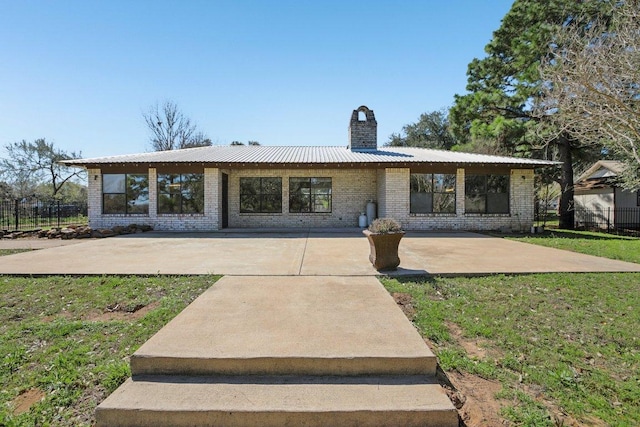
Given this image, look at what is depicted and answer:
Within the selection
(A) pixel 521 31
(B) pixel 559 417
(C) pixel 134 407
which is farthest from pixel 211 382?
(A) pixel 521 31

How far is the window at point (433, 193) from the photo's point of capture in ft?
47.1

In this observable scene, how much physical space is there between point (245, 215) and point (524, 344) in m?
13.5

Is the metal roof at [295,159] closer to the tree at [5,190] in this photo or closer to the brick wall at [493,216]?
the brick wall at [493,216]

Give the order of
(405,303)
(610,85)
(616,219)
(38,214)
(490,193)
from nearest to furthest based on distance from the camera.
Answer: (405,303), (610,85), (490,193), (616,219), (38,214)

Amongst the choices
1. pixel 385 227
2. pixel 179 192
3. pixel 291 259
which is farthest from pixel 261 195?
pixel 385 227

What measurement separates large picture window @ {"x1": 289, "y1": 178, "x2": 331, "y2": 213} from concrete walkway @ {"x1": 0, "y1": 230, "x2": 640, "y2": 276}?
548cm

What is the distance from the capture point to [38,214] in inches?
798

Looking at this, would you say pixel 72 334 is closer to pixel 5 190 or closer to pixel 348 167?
pixel 348 167

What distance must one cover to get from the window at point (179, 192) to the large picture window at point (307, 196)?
418 cm

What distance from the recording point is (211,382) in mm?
2721

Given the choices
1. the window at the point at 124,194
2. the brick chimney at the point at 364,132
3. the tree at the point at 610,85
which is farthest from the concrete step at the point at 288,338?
the brick chimney at the point at 364,132

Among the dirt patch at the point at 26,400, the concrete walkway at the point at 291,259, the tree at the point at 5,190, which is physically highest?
the tree at the point at 5,190

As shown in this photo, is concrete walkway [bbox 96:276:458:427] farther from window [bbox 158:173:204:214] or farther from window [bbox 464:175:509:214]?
window [bbox 464:175:509:214]

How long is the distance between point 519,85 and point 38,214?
28.6 metres
